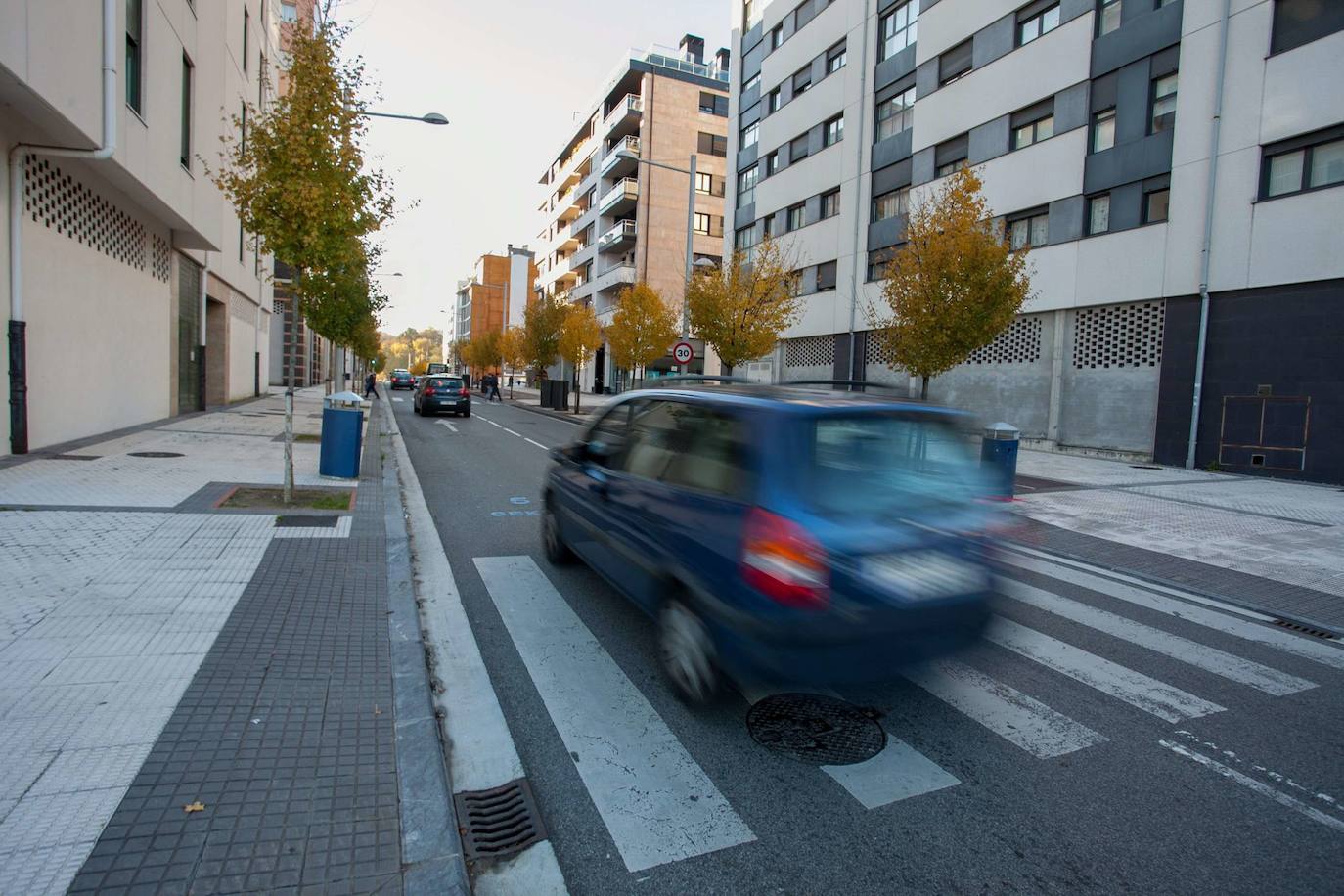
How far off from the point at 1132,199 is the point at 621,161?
3427 centimetres

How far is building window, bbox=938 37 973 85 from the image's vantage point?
21969 mm

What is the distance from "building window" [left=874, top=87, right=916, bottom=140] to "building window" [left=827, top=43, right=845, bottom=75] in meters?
3.45

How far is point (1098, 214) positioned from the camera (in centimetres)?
1809

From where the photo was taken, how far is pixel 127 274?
45.7 ft

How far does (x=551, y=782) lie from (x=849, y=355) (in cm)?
2485

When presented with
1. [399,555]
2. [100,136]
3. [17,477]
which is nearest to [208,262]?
[100,136]

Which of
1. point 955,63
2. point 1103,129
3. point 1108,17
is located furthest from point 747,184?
point 1103,129

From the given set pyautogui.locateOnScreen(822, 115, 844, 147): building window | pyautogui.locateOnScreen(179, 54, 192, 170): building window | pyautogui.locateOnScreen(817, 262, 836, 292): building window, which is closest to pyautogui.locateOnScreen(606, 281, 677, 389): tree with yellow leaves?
pyautogui.locateOnScreen(817, 262, 836, 292): building window

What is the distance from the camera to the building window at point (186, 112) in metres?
15.4

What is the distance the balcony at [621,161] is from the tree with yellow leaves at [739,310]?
79.8 feet

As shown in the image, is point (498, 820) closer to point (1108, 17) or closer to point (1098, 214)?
point (1098, 214)

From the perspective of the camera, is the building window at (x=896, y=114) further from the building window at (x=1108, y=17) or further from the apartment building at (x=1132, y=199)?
the building window at (x=1108, y=17)

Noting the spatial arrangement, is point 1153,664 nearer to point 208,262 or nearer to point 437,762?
point 437,762

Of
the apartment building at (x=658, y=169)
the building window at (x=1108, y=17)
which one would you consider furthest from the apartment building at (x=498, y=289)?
the building window at (x=1108, y=17)
